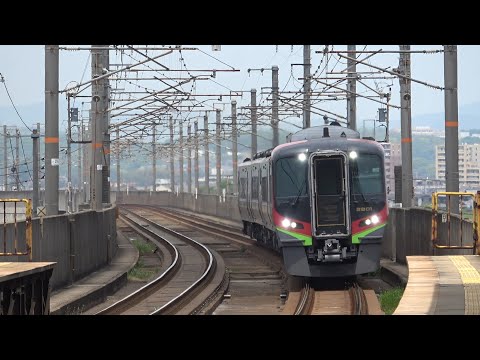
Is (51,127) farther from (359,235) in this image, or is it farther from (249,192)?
(249,192)

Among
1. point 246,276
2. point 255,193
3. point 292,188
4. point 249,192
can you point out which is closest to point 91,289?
point 292,188

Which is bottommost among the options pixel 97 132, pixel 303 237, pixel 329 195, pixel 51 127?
pixel 303 237

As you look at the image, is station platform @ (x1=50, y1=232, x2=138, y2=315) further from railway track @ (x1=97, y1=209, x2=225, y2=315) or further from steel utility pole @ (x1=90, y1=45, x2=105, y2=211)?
steel utility pole @ (x1=90, y1=45, x2=105, y2=211)

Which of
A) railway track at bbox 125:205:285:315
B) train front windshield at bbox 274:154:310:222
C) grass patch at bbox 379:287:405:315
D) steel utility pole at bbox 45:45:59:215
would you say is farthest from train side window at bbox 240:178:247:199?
grass patch at bbox 379:287:405:315

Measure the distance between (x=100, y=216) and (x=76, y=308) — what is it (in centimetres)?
943

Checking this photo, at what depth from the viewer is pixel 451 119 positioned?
845 inches

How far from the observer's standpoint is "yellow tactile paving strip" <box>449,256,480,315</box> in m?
10.4

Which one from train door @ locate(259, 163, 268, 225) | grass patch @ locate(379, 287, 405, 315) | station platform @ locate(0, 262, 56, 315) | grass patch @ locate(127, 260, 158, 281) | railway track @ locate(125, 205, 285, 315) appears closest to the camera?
station platform @ locate(0, 262, 56, 315)

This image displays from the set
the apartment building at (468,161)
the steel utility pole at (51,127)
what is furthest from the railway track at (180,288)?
the apartment building at (468,161)

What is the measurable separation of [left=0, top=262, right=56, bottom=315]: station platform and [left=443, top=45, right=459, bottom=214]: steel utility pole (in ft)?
32.9

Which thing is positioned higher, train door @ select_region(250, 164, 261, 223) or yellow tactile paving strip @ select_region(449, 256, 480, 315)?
train door @ select_region(250, 164, 261, 223)

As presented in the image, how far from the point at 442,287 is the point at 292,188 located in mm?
8621
